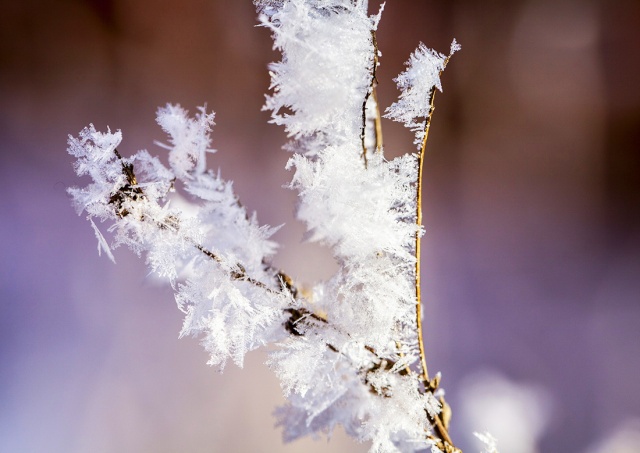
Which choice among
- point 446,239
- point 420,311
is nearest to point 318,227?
point 420,311

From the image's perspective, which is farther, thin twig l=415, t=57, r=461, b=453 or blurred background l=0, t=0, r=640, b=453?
blurred background l=0, t=0, r=640, b=453

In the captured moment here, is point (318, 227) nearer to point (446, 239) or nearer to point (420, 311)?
point (420, 311)

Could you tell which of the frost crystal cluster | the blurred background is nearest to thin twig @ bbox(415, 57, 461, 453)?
the frost crystal cluster

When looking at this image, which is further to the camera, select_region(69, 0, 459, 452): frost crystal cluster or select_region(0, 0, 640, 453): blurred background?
select_region(0, 0, 640, 453): blurred background

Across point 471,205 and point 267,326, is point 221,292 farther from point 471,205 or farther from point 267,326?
point 471,205

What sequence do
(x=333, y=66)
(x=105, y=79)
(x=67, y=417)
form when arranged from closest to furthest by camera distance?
(x=333, y=66)
(x=67, y=417)
(x=105, y=79)

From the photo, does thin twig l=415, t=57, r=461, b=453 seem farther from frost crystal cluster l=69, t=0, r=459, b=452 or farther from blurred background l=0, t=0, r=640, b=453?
blurred background l=0, t=0, r=640, b=453

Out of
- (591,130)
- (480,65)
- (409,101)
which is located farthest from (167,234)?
(591,130)
